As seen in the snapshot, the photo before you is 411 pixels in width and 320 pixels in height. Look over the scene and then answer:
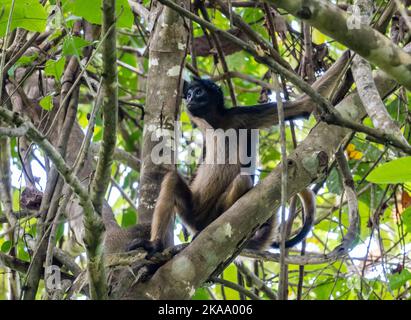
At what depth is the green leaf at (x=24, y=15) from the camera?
3.82 m

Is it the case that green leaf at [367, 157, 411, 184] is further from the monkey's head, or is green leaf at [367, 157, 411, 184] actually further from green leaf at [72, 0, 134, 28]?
the monkey's head

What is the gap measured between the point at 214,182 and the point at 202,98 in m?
0.85

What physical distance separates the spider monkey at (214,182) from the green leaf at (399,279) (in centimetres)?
78

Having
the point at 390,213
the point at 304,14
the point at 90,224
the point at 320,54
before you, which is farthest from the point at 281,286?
the point at 390,213

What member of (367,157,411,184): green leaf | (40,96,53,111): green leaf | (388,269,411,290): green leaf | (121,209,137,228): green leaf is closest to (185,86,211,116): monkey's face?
(121,209,137,228): green leaf

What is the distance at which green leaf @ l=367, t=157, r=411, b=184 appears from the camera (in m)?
2.80

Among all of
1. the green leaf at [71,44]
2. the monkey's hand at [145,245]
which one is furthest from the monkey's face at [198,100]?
the monkey's hand at [145,245]

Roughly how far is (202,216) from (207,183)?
307 mm

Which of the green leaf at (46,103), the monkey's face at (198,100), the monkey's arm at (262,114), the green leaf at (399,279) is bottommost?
the green leaf at (399,279)

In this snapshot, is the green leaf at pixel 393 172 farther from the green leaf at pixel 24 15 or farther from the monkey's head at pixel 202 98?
A: the monkey's head at pixel 202 98

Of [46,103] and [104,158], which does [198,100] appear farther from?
[104,158]

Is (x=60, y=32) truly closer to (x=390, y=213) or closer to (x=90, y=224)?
(x=90, y=224)

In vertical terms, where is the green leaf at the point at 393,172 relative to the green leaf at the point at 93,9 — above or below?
below

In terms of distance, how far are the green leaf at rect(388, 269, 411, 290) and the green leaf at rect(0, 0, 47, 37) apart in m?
3.33
